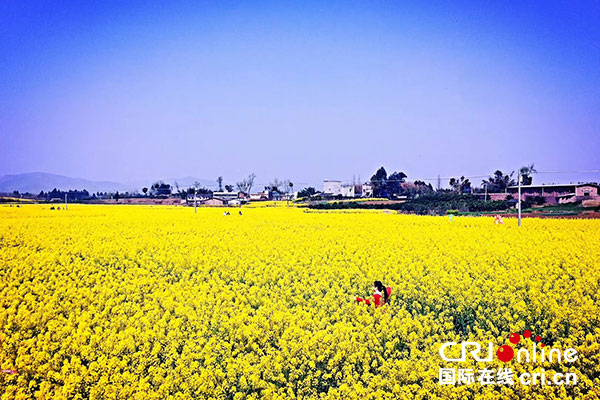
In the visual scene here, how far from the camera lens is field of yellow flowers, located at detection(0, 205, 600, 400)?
560 centimetres

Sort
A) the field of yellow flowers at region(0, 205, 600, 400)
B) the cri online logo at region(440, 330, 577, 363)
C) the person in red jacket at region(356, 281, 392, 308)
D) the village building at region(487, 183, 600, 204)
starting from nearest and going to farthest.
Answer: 1. the field of yellow flowers at region(0, 205, 600, 400)
2. the cri online logo at region(440, 330, 577, 363)
3. the person in red jacket at region(356, 281, 392, 308)
4. the village building at region(487, 183, 600, 204)

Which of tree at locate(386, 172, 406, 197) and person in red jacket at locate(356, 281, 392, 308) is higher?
tree at locate(386, 172, 406, 197)

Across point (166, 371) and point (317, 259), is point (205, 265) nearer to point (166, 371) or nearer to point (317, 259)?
point (317, 259)

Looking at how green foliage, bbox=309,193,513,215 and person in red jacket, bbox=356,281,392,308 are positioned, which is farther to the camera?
green foliage, bbox=309,193,513,215

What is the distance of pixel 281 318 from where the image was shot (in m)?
7.24

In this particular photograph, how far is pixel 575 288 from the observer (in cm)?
872

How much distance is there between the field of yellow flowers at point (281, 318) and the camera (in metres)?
5.60

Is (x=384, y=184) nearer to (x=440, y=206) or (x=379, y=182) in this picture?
(x=379, y=182)

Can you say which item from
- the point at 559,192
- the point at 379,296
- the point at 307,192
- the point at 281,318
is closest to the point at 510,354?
the point at 379,296

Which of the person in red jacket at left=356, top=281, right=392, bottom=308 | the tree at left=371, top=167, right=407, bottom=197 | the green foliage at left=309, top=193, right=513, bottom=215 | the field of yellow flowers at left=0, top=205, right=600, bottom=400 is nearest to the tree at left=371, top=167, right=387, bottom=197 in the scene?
the tree at left=371, top=167, right=407, bottom=197

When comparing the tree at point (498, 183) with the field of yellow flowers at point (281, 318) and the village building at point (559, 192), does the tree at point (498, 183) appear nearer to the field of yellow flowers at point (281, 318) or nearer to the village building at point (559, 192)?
the village building at point (559, 192)

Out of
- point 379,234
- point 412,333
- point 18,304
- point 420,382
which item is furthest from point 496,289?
point 18,304

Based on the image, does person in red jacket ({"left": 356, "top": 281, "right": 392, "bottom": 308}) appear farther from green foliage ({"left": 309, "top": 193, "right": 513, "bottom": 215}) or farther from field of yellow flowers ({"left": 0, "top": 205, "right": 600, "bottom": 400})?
green foliage ({"left": 309, "top": 193, "right": 513, "bottom": 215})

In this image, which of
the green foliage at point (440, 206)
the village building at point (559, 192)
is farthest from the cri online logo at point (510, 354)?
the village building at point (559, 192)
